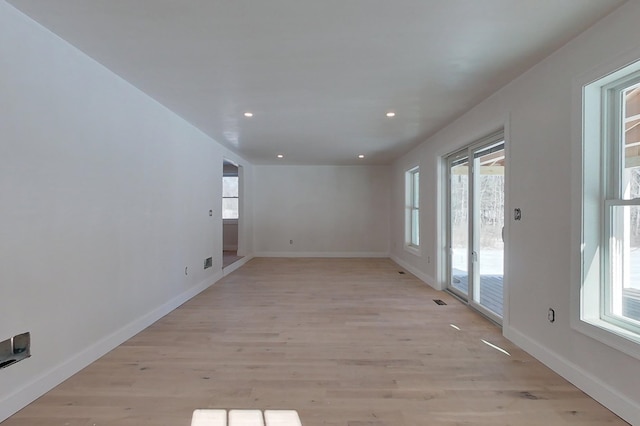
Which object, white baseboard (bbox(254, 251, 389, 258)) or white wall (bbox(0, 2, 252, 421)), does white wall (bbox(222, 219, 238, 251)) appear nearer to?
white baseboard (bbox(254, 251, 389, 258))

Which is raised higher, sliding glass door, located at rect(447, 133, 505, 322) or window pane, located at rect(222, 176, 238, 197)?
window pane, located at rect(222, 176, 238, 197)

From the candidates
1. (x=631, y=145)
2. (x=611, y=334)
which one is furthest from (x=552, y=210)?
(x=611, y=334)

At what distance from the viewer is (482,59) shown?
2422mm

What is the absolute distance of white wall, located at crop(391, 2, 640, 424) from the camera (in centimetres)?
188

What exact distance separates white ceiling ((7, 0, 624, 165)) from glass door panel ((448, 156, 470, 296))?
0.95 meters

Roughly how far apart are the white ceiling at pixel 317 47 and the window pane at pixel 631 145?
1.74 feet

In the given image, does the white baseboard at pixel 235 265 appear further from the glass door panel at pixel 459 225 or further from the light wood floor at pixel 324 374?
the glass door panel at pixel 459 225

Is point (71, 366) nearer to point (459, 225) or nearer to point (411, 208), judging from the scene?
point (459, 225)

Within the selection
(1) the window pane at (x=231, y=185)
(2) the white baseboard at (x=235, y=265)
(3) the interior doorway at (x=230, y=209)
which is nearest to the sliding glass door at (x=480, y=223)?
(2) the white baseboard at (x=235, y=265)

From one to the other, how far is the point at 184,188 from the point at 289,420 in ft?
10.4

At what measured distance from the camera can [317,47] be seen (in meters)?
2.23

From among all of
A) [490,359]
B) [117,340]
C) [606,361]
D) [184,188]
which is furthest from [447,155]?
[117,340]

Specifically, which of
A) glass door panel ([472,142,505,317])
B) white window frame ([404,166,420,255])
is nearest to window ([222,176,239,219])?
white window frame ([404,166,420,255])

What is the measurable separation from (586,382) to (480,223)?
6.35 ft
